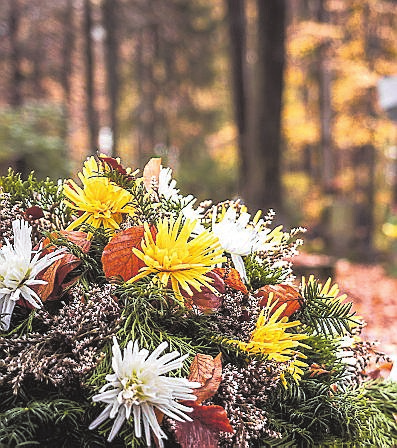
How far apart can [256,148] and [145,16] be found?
9.44 meters

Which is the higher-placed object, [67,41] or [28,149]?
[67,41]

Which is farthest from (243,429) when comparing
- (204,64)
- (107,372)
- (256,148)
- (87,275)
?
(204,64)

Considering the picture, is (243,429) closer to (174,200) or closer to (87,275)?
(87,275)

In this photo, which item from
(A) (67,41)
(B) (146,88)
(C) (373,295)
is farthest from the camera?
(B) (146,88)

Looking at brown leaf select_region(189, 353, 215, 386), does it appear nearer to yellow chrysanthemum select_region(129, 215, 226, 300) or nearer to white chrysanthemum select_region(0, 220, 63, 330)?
yellow chrysanthemum select_region(129, 215, 226, 300)

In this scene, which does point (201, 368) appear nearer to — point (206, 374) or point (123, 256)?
point (206, 374)

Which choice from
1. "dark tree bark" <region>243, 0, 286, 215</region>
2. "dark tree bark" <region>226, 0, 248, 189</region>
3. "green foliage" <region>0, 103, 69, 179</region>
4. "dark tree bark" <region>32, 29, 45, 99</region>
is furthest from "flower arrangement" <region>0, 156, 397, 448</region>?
"dark tree bark" <region>32, 29, 45, 99</region>

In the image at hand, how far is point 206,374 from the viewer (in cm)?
104

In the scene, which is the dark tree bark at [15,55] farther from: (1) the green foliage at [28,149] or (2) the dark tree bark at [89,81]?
(1) the green foliage at [28,149]

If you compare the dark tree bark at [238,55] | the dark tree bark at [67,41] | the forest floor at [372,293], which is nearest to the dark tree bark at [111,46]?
the dark tree bark at [67,41]

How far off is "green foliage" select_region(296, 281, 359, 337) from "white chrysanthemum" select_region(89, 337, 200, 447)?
1.27 ft

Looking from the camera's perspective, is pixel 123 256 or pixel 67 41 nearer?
pixel 123 256

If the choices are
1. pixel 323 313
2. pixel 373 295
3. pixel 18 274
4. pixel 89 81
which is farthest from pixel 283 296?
pixel 89 81

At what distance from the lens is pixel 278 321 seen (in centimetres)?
126
